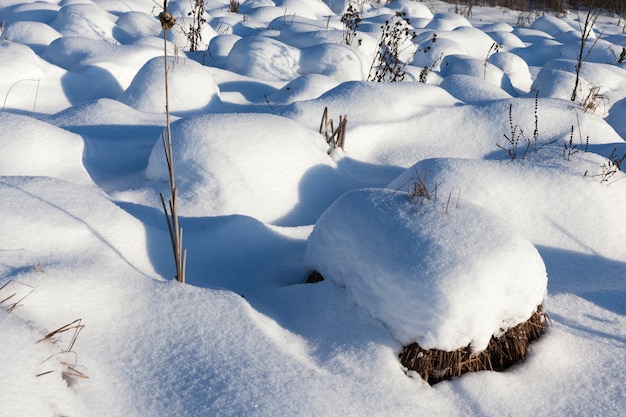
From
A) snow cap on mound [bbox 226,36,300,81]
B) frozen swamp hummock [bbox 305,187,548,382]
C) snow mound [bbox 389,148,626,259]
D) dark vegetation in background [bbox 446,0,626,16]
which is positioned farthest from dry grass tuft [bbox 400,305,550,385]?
dark vegetation in background [bbox 446,0,626,16]

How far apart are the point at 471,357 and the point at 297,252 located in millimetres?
814

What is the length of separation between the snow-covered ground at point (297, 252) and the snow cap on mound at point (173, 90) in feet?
0.05

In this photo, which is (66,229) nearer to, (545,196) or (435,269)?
(435,269)

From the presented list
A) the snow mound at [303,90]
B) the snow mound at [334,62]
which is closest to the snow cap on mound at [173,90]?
the snow mound at [303,90]

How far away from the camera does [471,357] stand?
1.59 meters

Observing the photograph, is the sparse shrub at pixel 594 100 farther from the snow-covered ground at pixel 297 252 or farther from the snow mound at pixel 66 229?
the snow mound at pixel 66 229

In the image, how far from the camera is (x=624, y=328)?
186 centimetres

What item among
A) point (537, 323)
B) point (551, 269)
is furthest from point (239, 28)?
point (537, 323)

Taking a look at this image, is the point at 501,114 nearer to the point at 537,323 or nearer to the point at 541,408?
the point at 537,323

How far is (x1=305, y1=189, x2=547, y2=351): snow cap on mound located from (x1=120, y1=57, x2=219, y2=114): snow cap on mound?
6.96 ft

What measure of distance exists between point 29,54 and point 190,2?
2.71 m

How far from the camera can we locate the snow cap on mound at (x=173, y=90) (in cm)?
355

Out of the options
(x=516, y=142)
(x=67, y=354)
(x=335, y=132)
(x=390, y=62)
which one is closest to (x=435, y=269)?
(x=67, y=354)

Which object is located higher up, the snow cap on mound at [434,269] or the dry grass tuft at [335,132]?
the snow cap on mound at [434,269]
